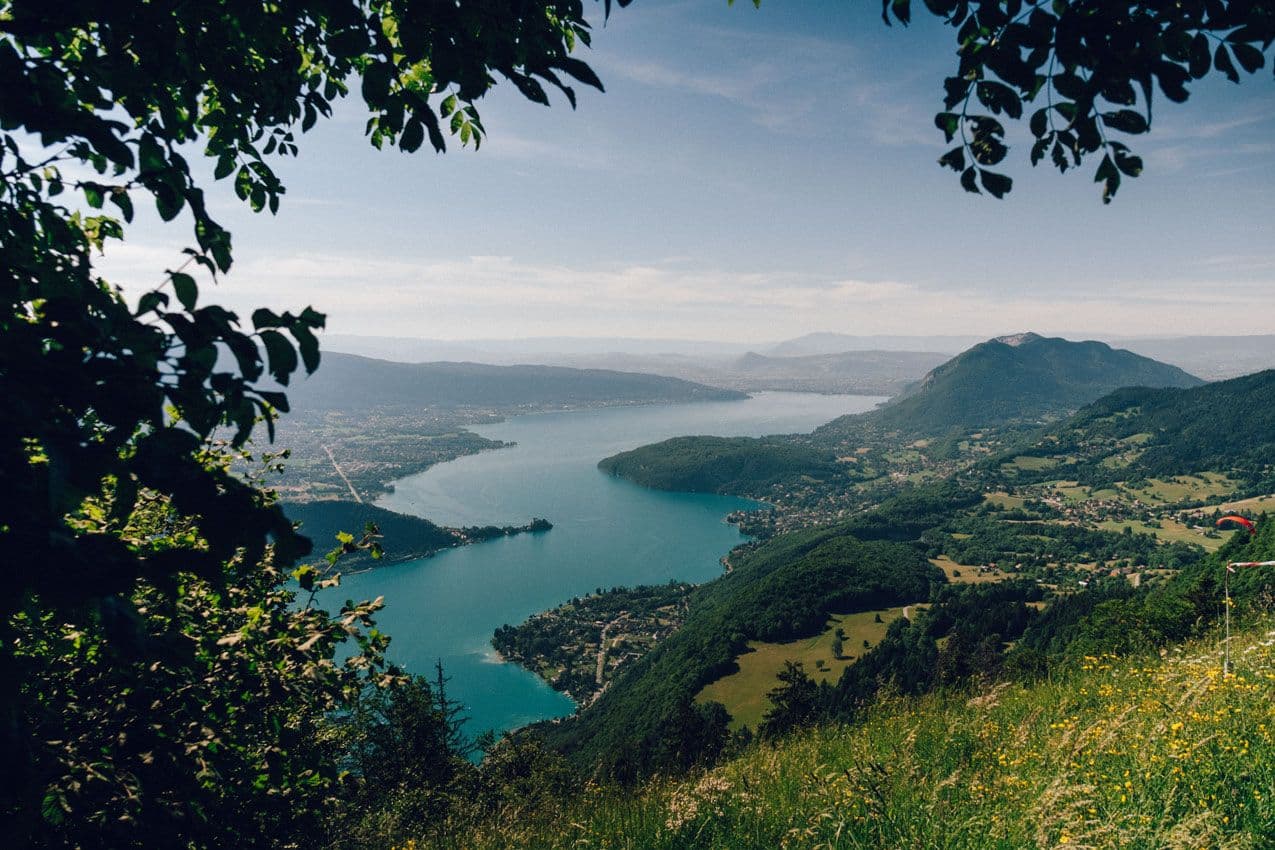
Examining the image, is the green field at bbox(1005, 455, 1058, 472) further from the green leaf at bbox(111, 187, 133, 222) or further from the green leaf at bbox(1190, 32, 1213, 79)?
the green leaf at bbox(111, 187, 133, 222)

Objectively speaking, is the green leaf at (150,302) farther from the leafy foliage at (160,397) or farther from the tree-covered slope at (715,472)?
the tree-covered slope at (715,472)

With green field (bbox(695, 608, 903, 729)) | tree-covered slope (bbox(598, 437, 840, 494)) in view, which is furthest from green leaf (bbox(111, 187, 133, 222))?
tree-covered slope (bbox(598, 437, 840, 494))

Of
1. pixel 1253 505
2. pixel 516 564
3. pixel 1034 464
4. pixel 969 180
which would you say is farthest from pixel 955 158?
pixel 1034 464

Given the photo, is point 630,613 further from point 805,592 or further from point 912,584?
point 912,584

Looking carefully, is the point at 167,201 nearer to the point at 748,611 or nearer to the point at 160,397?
the point at 160,397

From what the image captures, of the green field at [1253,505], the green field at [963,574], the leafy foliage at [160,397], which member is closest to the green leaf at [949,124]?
the leafy foliage at [160,397]

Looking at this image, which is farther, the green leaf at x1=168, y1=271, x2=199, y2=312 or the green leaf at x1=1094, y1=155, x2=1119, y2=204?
the green leaf at x1=1094, y1=155, x2=1119, y2=204
